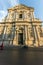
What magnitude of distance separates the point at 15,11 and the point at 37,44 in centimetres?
1308

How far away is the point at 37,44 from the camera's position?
39375 mm

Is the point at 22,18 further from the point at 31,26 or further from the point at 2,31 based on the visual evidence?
the point at 2,31

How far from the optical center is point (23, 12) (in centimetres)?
4597

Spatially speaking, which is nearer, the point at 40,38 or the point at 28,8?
the point at 40,38

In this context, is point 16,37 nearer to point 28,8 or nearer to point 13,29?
point 13,29

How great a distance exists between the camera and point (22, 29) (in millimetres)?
42719

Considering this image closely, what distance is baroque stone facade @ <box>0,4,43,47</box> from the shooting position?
4031 cm

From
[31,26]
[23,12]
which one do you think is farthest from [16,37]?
[23,12]

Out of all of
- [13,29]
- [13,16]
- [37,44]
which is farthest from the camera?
[13,16]

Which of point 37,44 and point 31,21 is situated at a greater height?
point 31,21

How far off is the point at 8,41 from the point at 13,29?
405 centimetres

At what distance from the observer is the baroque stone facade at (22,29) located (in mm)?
40312

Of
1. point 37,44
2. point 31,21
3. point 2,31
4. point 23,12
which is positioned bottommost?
point 37,44

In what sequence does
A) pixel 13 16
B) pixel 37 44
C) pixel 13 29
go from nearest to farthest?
pixel 37 44 → pixel 13 29 → pixel 13 16
